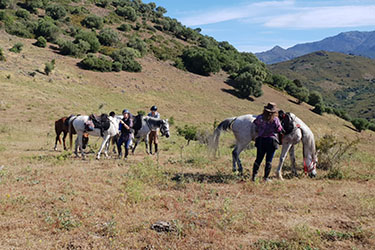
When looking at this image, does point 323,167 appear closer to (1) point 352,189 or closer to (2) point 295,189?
(1) point 352,189

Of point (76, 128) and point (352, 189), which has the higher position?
point (76, 128)

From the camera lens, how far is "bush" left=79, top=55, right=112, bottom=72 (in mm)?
43000

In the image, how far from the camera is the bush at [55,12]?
60719mm

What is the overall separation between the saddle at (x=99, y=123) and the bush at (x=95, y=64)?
3401 centimetres

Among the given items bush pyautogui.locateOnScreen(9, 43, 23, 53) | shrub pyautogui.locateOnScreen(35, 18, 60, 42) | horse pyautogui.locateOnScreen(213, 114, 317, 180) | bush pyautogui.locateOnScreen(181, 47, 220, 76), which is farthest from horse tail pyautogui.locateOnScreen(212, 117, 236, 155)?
bush pyautogui.locateOnScreen(181, 47, 220, 76)

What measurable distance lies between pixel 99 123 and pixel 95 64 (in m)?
34.5

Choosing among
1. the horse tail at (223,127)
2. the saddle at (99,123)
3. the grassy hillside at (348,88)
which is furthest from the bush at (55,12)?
the grassy hillside at (348,88)

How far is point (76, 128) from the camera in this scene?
484 inches

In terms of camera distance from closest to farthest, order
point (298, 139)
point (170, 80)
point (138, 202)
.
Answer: point (138, 202) < point (298, 139) < point (170, 80)

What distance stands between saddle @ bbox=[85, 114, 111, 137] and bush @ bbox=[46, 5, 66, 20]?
2326 inches

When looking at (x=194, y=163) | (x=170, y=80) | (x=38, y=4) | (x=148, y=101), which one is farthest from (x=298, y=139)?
(x=38, y=4)

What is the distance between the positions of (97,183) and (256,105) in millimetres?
46465

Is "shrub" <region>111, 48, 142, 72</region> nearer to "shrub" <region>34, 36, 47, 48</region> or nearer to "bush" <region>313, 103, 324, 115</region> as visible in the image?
"shrub" <region>34, 36, 47, 48</region>

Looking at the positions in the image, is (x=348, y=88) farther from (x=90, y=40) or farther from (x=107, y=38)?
(x=90, y=40)
